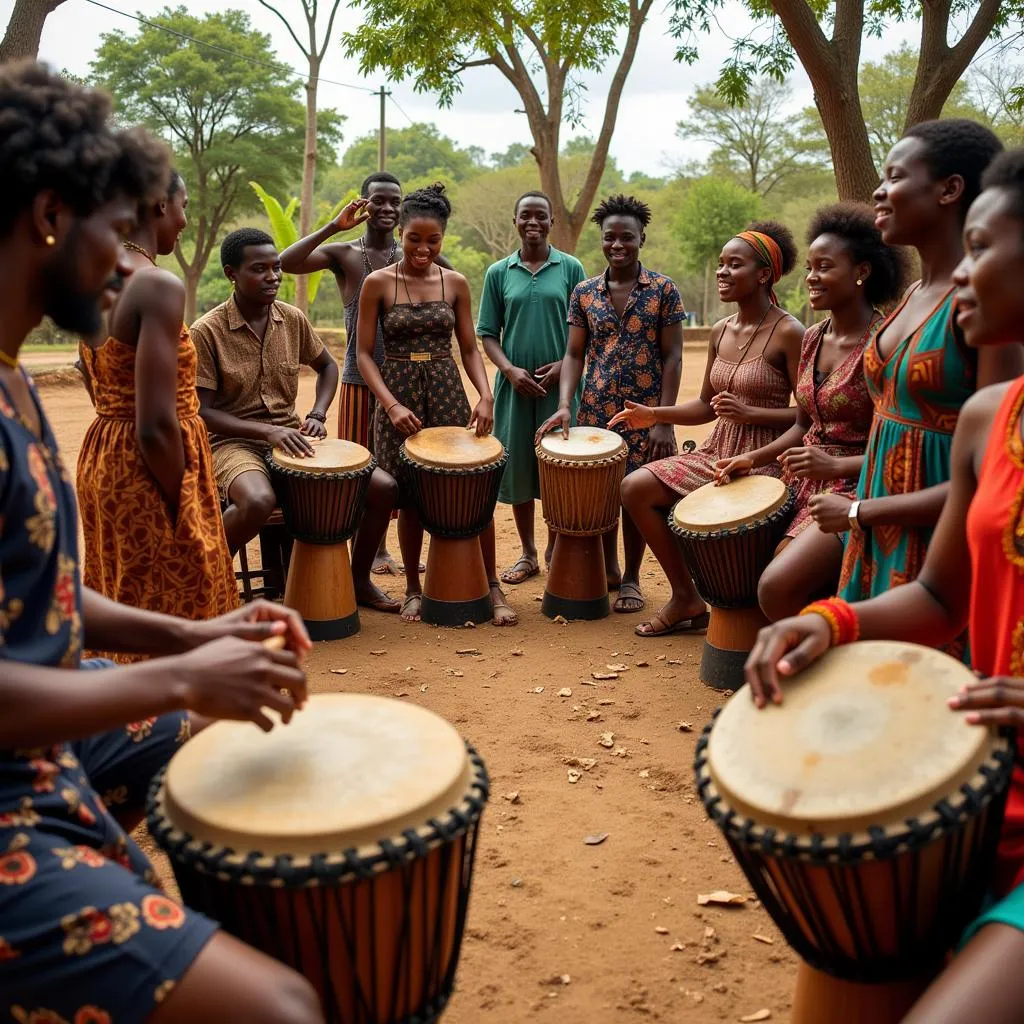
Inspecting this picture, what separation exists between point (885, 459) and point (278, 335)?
10.5 feet

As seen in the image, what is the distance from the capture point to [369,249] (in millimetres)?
5988

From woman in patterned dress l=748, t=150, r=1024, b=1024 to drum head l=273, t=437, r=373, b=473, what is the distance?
126 inches

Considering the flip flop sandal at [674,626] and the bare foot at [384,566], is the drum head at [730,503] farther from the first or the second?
the bare foot at [384,566]

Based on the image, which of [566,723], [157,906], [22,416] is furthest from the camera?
[566,723]

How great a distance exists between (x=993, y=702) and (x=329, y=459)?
3.76 metres

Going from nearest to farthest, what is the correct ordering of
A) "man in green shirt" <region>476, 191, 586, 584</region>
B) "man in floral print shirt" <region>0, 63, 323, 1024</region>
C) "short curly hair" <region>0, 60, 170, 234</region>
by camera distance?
"man in floral print shirt" <region>0, 63, 323, 1024</region> → "short curly hair" <region>0, 60, 170, 234</region> → "man in green shirt" <region>476, 191, 586, 584</region>

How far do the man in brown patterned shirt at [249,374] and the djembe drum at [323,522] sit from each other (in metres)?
0.11

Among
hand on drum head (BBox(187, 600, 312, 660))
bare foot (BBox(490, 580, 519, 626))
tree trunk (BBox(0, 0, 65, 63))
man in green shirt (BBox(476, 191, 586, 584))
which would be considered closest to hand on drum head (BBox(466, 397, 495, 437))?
man in green shirt (BBox(476, 191, 586, 584))

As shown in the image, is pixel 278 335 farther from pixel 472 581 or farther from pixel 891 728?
pixel 891 728

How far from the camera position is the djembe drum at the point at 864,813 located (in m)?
1.66

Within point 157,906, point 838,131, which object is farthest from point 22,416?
point 838,131

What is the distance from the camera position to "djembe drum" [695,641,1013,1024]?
1.66 metres

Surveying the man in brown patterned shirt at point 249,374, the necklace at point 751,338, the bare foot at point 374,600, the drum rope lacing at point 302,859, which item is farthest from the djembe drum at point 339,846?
the bare foot at point 374,600

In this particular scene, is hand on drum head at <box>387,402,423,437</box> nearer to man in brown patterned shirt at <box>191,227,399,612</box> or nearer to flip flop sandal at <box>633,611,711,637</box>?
man in brown patterned shirt at <box>191,227,399,612</box>
